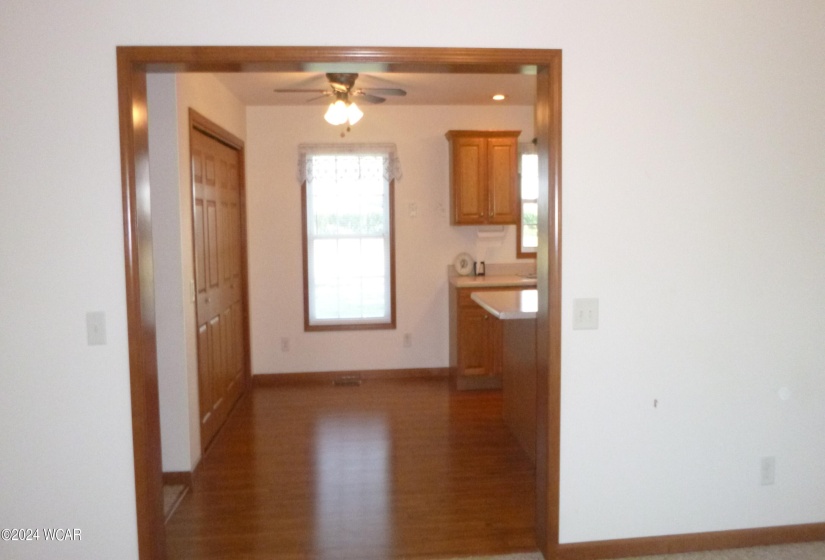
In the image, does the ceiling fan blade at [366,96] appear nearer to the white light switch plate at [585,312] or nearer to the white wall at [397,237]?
the white wall at [397,237]

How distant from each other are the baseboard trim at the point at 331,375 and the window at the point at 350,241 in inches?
17.4

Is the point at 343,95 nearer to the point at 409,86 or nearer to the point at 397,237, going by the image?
the point at 409,86

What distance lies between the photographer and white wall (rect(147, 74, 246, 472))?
11.5 ft

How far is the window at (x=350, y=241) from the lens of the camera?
234 inches

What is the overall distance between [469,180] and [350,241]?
1.27 m

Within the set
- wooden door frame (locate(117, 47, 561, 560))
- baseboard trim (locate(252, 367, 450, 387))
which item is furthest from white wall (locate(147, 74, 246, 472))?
baseboard trim (locate(252, 367, 450, 387))

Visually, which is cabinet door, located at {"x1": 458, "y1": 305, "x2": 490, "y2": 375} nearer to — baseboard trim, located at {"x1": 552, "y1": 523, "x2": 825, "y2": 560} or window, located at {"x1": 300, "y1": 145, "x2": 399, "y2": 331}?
window, located at {"x1": 300, "y1": 145, "x2": 399, "y2": 331}

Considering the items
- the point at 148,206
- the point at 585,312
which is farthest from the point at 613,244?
the point at 148,206

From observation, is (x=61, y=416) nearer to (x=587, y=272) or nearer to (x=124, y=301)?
(x=124, y=301)

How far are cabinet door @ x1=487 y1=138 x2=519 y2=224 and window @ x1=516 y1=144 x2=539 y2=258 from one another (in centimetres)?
28

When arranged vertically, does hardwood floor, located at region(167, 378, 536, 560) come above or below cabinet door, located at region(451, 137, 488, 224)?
below

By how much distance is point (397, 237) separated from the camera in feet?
19.8

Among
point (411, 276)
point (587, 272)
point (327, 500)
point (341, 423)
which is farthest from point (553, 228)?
point (411, 276)

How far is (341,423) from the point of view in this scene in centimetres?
475
